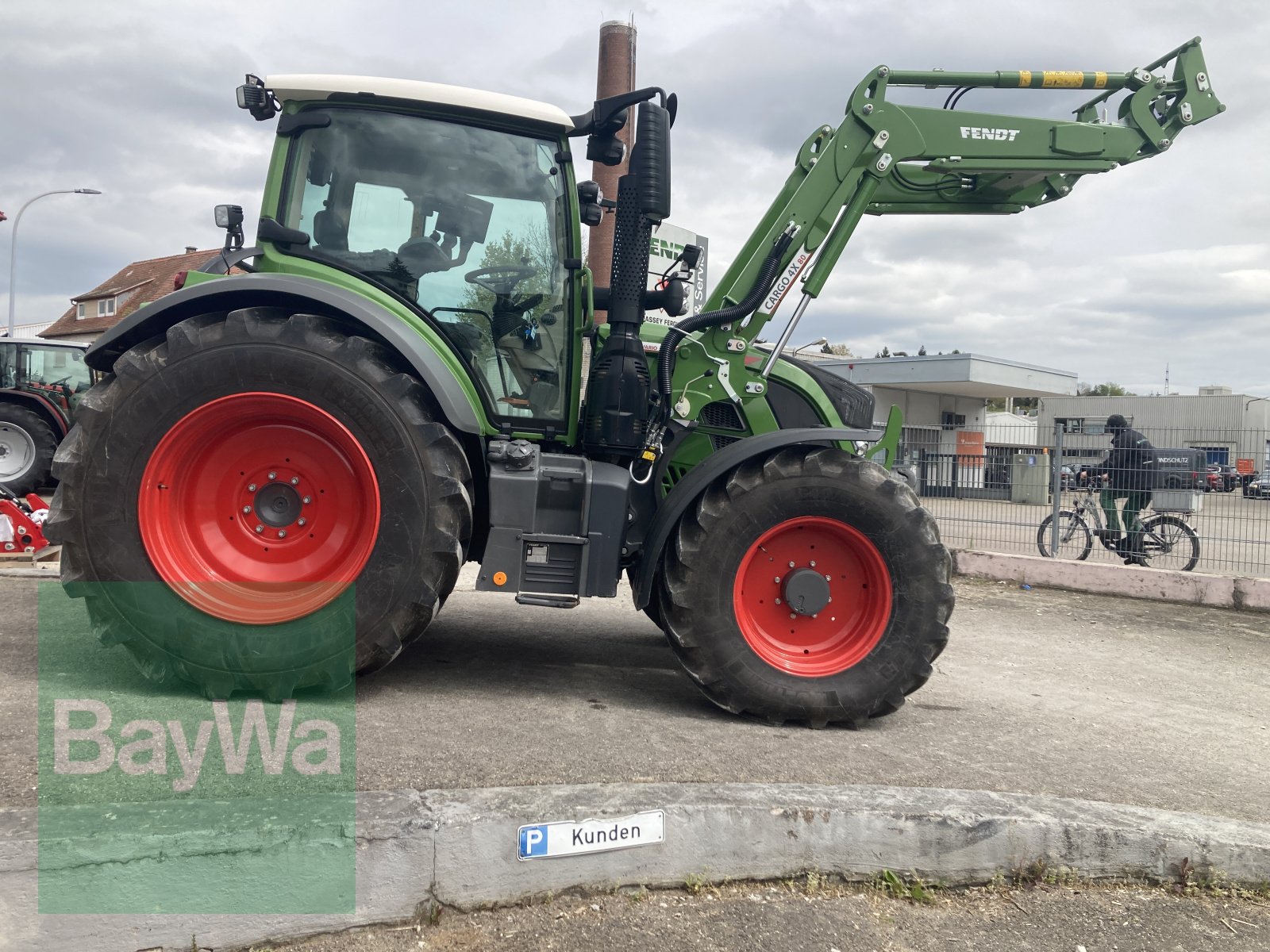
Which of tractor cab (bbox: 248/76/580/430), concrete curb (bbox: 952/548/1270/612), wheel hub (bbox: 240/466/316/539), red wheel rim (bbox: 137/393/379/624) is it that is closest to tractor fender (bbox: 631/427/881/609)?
tractor cab (bbox: 248/76/580/430)

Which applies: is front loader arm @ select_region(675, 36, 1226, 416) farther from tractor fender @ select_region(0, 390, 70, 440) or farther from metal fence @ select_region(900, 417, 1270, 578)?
tractor fender @ select_region(0, 390, 70, 440)

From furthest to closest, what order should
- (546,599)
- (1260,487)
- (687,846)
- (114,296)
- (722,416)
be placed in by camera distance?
(114,296), (1260,487), (722,416), (546,599), (687,846)

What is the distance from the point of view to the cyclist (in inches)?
388

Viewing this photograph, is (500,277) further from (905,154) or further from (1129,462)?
(1129,462)

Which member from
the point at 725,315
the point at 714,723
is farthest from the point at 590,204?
the point at 714,723

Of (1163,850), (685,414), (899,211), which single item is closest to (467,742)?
(685,414)

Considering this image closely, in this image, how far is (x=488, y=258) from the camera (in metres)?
4.35

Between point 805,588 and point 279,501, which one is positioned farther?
point 805,588

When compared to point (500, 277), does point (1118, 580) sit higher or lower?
lower

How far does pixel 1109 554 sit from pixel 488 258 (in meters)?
8.31

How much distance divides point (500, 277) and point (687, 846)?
2709 mm

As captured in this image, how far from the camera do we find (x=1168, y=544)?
9.59 m

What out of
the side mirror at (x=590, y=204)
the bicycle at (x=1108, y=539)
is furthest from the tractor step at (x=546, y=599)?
Result: the bicycle at (x=1108, y=539)

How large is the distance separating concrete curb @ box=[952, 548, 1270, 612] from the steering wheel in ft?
24.0
